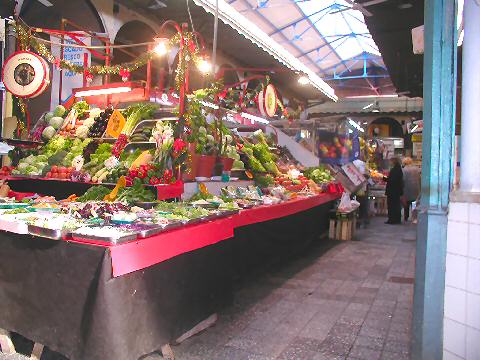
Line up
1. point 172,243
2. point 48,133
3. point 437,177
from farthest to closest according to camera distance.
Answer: point 48,133
point 172,243
point 437,177

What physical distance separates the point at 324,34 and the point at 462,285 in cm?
1332

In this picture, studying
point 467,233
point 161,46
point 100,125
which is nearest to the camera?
point 467,233

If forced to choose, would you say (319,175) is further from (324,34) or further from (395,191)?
(324,34)

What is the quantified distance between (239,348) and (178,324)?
0.58 meters

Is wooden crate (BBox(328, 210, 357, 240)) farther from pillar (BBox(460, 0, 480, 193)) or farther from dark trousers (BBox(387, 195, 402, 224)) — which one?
pillar (BBox(460, 0, 480, 193))

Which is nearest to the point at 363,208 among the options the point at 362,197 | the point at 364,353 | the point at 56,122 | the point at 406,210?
the point at 362,197

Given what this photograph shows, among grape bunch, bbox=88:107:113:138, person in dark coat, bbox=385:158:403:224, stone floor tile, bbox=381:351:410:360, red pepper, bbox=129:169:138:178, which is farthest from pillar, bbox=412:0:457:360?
person in dark coat, bbox=385:158:403:224

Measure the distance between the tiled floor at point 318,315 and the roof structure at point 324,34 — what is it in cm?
448

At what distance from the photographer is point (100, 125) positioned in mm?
6582

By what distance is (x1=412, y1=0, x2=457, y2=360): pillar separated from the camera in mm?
2680

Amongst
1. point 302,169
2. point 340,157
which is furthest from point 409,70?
point 302,169

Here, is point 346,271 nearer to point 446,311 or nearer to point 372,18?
point 446,311

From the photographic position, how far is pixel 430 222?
270 centimetres

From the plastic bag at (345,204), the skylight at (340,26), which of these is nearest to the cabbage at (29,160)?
the plastic bag at (345,204)
